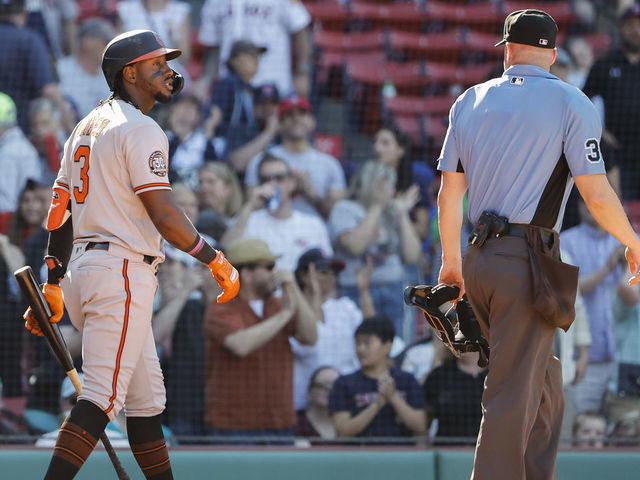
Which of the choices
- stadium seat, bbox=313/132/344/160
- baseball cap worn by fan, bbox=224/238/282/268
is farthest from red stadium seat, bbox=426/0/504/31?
baseball cap worn by fan, bbox=224/238/282/268

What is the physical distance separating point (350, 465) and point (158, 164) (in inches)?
76.5

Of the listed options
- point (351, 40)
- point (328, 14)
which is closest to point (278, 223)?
point (351, 40)

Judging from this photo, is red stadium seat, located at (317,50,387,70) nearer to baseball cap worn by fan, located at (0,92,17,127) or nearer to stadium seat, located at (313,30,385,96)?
stadium seat, located at (313,30,385,96)

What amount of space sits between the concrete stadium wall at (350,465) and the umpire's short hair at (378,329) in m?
0.82

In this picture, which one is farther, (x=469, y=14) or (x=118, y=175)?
(x=469, y=14)

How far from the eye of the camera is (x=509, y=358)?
3.12m

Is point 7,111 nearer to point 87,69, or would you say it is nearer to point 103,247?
point 87,69

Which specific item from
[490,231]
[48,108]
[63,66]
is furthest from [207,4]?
[490,231]

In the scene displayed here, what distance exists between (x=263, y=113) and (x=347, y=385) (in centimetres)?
277

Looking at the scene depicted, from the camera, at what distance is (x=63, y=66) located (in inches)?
297

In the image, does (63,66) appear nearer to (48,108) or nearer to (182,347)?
(48,108)

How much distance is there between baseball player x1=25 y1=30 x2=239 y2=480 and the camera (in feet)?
10.5

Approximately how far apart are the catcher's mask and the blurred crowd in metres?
1.21

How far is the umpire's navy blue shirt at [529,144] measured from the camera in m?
3.12
